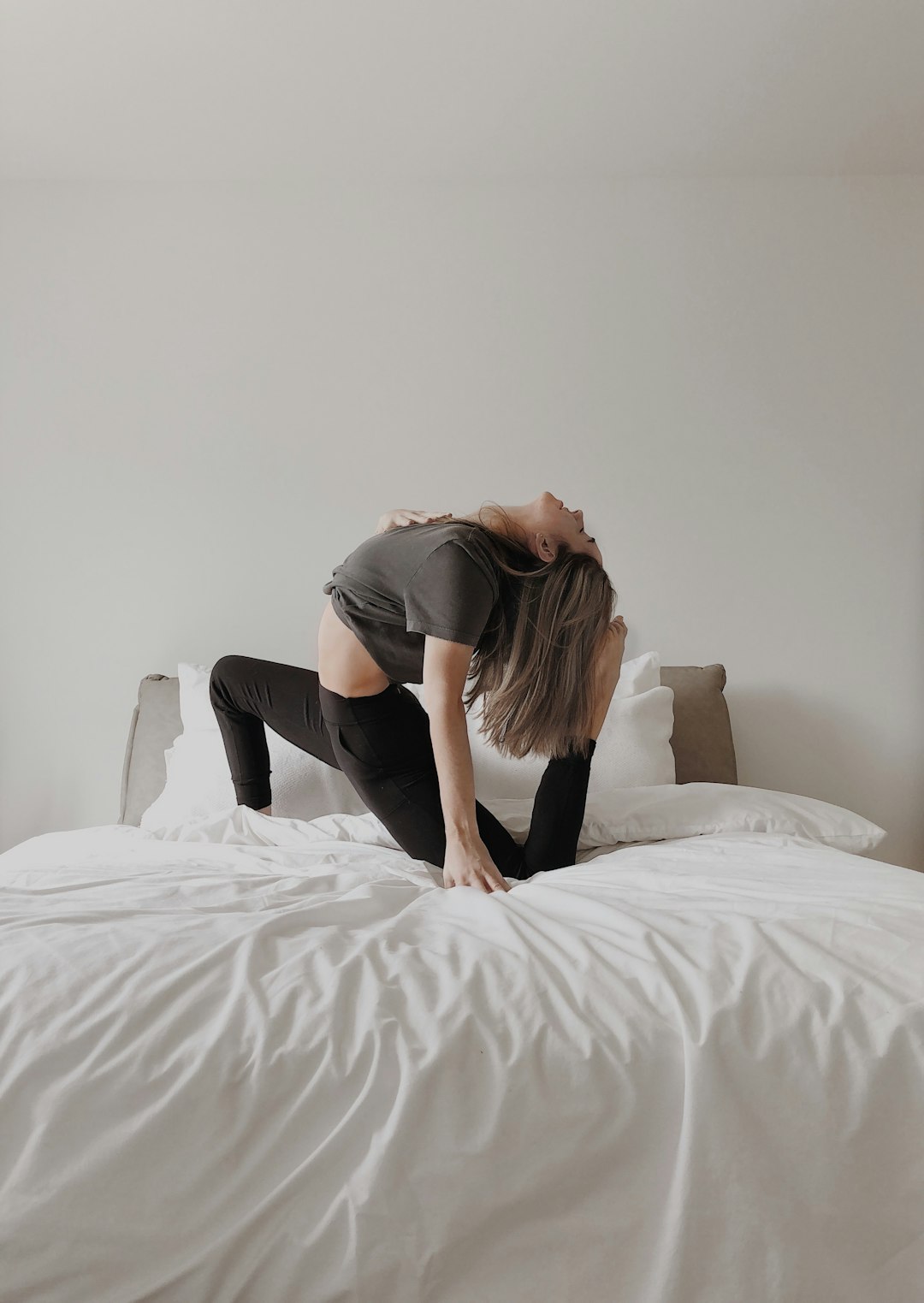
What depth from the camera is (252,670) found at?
216 centimetres

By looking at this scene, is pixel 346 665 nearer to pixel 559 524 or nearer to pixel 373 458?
pixel 559 524

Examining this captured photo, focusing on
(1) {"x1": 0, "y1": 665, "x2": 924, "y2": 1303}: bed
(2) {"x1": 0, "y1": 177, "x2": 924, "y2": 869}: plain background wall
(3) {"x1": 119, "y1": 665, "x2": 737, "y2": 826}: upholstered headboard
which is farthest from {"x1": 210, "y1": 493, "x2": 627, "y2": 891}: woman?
(2) {"x1": 0, "y1": 177, "x2": 924, "y2": 869}: plain background wall

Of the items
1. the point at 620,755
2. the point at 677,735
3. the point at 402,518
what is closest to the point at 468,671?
the point at 402,518

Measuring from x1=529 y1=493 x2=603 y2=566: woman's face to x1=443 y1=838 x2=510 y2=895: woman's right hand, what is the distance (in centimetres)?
64

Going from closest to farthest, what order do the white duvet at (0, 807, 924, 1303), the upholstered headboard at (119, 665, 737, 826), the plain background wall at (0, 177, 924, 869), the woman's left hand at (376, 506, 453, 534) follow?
the white duvet at (0, 807, 924, 1303) → the woman's left hand at (376, 506, 453, 534) → the upholstered headboard at (119, 665, 737, 826) → the plain background wall at (0, 177, 924, 869)

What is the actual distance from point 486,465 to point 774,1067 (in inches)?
89.6

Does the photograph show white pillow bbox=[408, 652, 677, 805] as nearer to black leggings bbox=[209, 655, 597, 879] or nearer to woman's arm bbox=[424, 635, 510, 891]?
black leggings bbox=[209, 655, 597, 879]

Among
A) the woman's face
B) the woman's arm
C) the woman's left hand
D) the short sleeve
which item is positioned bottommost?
the woman's arm

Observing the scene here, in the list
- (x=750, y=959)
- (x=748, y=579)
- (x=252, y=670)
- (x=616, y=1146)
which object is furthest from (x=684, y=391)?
(x=616, y=1146)

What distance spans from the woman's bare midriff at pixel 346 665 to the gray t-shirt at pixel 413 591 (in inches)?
1.6

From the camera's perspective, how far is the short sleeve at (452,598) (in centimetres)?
159

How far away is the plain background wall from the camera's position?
9.49 ft

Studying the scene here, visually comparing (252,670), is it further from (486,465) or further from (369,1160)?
(369,1160)

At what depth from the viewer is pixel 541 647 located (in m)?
1.67
